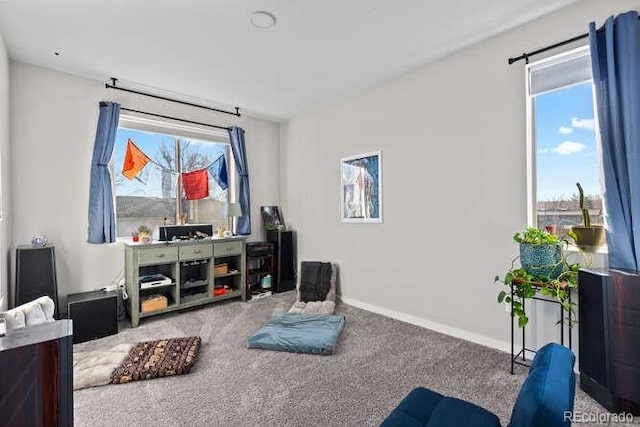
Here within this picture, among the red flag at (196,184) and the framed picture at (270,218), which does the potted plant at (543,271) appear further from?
the red flag at (196,184)

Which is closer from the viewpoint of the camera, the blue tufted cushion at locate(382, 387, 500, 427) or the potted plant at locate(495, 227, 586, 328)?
the blue tufted cushion at locate(382, 387, 500, 427)

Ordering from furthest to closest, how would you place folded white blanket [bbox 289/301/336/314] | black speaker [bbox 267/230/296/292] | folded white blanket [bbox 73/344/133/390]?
black speaker [bbox 267/230/296/292]
folded white blanket [bbox 289/301/336/314]
folded white blanket [bbox 73/344/133/390]

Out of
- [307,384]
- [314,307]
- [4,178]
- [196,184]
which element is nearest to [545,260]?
[307,384]

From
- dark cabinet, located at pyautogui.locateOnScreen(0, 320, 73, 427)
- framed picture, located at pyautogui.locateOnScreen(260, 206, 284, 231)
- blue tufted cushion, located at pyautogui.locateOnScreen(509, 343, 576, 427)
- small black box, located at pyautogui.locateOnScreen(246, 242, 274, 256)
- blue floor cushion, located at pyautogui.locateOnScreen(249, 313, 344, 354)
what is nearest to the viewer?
blue tufted cushion, located at pyautogui.locateOnScreen(509, 343, 576, 427)

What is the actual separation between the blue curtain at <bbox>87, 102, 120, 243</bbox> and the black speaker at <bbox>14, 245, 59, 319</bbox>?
45 cm

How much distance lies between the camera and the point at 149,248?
11.0 feet

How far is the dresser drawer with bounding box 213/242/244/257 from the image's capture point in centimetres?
388

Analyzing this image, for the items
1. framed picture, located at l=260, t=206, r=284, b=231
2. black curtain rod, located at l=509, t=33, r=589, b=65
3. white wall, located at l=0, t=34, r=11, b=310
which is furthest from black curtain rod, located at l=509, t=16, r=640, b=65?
white wall, located at l=0, t=34, r=11, b=310

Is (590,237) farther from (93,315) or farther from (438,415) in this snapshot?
(93,315)

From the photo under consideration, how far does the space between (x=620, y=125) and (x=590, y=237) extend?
75 cm

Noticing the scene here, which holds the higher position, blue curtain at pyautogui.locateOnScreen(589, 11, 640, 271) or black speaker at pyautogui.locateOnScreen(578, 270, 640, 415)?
blue curtain at pyautogui.locateOnScreen(589, 11, 640, 271)

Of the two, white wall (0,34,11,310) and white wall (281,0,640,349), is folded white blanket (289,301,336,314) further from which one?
white wall (0,34,11,310)

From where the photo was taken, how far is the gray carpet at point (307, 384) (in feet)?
6.03

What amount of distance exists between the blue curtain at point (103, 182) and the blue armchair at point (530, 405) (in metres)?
3.39
